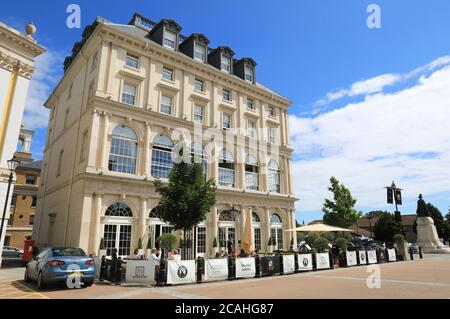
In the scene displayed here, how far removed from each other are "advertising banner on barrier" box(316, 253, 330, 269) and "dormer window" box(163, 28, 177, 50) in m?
21.0

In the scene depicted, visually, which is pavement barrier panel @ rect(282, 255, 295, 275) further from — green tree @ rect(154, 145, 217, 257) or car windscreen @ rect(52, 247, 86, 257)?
car windscreen @ rect(52, 247, 86, 257)

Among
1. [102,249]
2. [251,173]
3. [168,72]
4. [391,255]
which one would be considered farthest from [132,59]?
[391,255]

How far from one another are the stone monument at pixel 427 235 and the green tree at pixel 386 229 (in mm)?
24955

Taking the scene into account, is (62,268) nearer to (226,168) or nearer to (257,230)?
(226,168)

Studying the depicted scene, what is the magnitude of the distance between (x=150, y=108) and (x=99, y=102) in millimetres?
3825

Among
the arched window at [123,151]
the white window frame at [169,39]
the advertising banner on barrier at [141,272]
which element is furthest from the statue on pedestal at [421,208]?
the advertising banner on barrier at [141,272]

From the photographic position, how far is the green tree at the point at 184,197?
17.4 metres

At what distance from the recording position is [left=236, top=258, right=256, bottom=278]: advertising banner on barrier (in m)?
14.6

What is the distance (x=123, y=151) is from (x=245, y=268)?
1284 cm

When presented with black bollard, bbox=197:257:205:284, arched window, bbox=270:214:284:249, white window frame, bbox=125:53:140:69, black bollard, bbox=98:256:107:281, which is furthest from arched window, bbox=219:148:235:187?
black bollard, bbox=98:256:107:281

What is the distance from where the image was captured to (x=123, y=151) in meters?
22.6

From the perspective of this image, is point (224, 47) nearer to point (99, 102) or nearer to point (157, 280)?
point (99, 102)
